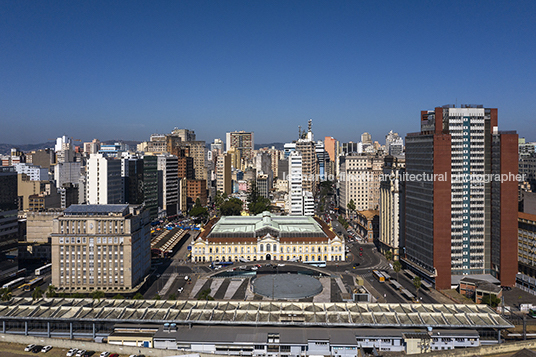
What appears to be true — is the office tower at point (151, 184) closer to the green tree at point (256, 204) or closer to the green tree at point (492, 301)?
the green tree at point (256, 204)

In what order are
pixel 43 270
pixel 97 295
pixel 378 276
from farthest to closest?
pixel 43 270
pixel 378 276
pixel 97 295

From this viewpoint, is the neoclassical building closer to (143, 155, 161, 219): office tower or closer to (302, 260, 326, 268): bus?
(302, 260, 326, 268): bus

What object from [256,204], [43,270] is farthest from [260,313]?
[256,204]

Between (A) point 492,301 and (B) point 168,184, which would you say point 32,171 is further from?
(A) point 492,301

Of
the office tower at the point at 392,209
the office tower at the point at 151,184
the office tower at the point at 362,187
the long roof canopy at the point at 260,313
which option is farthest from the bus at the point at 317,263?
the office tower at the point at 151,184

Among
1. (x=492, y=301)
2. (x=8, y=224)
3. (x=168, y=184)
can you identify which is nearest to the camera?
(x=492, y=301)

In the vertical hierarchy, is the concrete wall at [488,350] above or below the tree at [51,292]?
below

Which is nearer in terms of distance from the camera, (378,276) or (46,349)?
(46,349)
